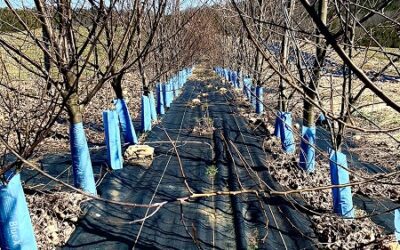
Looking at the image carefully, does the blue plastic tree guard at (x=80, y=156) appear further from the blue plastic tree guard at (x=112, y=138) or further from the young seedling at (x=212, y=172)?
the young seedling at (x=212, y=172)

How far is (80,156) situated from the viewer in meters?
4.40

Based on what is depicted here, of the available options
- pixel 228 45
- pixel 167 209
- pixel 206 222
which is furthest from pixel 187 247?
pixel 228 45

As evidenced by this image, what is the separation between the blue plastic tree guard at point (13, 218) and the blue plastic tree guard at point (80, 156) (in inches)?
46.3

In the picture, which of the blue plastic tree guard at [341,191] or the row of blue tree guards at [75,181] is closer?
the row of blue tree guards at [75,181]

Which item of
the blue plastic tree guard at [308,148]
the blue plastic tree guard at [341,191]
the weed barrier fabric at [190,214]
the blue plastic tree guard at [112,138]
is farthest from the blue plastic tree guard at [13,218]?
the blue plastic tree guard at [308,148]

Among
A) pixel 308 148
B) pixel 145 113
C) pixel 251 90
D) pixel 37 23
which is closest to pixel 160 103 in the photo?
pixel 145 113

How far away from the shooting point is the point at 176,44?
14.7 metres

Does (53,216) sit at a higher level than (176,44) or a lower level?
lower

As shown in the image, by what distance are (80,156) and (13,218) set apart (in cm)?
133

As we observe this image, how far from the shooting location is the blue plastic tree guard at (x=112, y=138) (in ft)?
18.5

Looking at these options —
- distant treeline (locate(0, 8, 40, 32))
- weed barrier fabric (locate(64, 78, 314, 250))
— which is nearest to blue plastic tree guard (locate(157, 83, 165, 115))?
weed barrier fabric (locate(64, 78, 314, 250))

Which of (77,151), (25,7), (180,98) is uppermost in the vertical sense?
(25,7)

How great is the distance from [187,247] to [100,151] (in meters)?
3.63

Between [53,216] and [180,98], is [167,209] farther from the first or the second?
[180,98]
